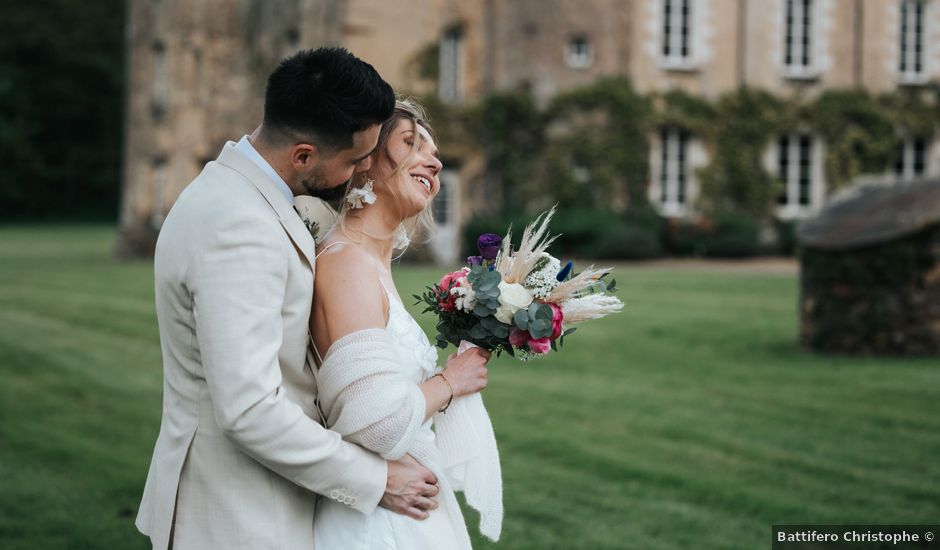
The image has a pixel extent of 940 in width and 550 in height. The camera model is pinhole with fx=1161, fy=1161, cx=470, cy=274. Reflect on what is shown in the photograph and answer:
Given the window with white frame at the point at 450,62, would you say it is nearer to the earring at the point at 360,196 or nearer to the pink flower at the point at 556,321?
the earring at the point at 360,196

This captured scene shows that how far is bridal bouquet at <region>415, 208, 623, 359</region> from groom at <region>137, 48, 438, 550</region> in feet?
1.52

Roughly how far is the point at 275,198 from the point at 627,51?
77.9 ft

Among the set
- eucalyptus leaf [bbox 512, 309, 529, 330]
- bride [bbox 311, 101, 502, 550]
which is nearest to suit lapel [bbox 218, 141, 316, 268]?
bride [bbox 311, 101, 502, 550]

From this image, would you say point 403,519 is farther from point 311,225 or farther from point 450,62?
point 450,62

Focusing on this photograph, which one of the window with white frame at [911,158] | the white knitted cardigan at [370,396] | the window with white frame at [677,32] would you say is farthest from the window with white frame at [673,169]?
the white knitted cardigan at [370,396]

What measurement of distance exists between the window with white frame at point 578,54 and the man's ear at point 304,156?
926 inches

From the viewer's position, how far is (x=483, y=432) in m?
3.19

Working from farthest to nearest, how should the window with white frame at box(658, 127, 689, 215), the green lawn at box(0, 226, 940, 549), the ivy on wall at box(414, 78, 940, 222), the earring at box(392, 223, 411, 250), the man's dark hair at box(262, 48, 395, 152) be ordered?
the window with white frame at box(658, 127, 689, 215), the ivy on wall at box(414, 78, 940, 222), the green lawn at box(0, 226, 940, 549), the earring at box(392, 223, 411, 250), the man's dark hair at box(262, 48, 395, 152)

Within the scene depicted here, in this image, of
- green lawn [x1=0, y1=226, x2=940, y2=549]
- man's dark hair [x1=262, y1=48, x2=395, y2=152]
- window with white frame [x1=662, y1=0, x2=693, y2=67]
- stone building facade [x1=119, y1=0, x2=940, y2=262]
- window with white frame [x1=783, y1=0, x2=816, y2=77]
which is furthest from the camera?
window with white frame [x1=783, y1=0, x2=816, y2=77]

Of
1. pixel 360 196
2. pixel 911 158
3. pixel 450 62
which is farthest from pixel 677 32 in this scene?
pixel 360 196

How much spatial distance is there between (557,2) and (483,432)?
23.3m

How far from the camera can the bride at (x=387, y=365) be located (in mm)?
2730

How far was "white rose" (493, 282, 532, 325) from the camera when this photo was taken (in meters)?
3.02

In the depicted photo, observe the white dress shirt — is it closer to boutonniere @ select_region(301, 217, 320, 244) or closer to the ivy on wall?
boutonniere @ select_region(301, 217, 320, 244)
